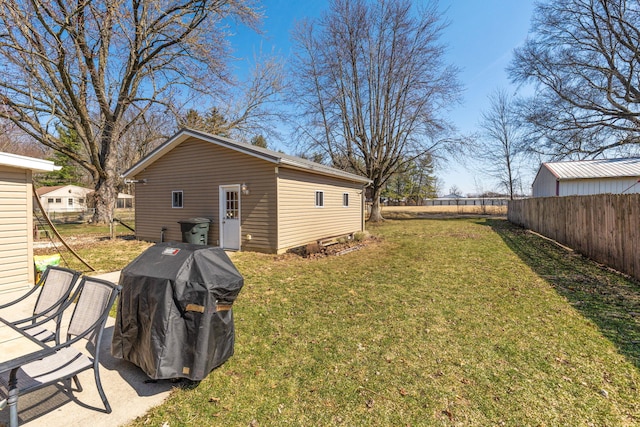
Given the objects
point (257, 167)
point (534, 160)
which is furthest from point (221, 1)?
point (534, 160)

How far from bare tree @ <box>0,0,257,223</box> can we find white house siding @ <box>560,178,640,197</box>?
60.3 ft

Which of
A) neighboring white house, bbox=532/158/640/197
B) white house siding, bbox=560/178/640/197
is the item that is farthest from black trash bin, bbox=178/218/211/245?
white house siding, bbox=560/178/640/197

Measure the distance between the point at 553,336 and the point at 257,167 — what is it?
318 inches

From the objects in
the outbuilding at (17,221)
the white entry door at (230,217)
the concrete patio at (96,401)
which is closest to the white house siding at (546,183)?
the white entry door at (230,217)

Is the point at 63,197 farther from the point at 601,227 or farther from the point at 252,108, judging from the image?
the point at 601,227

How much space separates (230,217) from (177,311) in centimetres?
779

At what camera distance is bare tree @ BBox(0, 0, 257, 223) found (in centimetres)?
1030

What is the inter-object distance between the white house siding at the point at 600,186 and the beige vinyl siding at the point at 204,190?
1581 centimetres

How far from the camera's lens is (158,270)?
255cm

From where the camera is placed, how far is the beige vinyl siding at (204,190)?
916 centimetres

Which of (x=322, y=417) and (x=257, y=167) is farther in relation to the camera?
(x=257, y=167)

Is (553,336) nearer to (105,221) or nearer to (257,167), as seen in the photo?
(257,167)

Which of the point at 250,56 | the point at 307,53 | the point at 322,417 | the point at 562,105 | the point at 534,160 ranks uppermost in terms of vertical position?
the point at 307,53

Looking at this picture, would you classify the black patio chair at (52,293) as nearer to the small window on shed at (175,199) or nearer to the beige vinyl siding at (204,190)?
the beige vinyl siding at (204,190)
